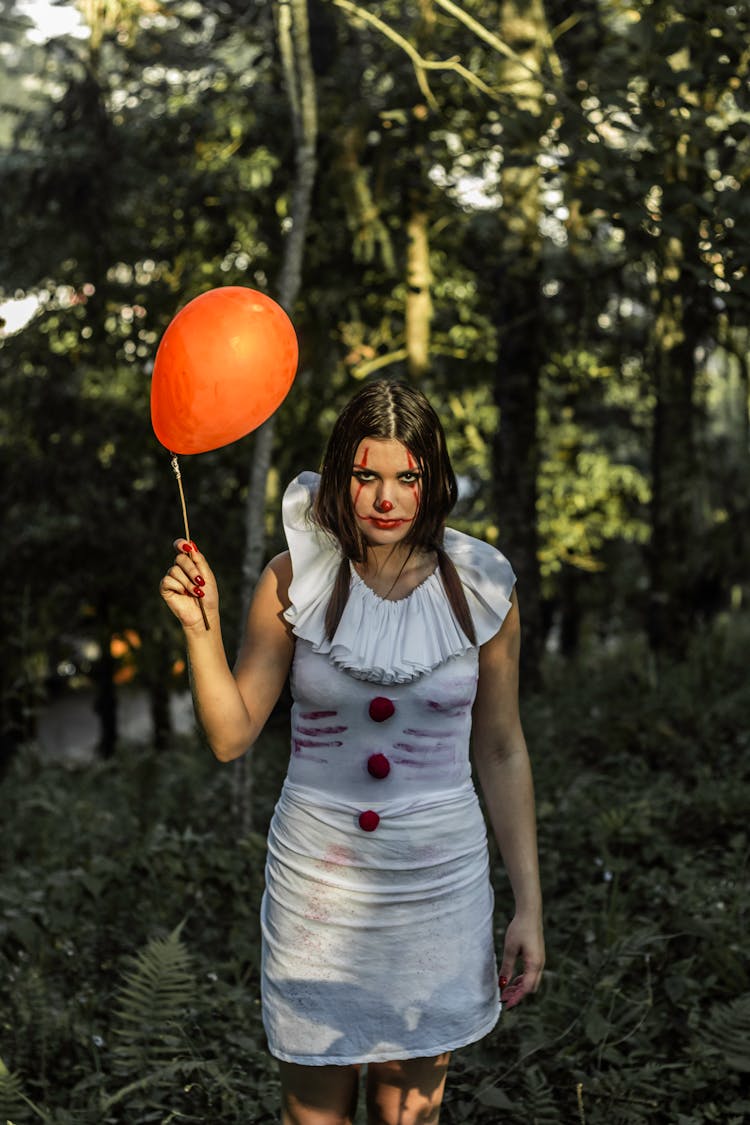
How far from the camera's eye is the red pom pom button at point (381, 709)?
2367 mm

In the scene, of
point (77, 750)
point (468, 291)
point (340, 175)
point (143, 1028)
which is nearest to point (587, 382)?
point (468, 291)

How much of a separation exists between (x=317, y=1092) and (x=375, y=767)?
67 centimetres

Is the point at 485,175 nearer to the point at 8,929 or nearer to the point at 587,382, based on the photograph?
the point at 587,382

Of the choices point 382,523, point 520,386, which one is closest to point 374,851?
point 382,523

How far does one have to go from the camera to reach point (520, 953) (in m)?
2.55

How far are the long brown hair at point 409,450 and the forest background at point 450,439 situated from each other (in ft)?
5.60

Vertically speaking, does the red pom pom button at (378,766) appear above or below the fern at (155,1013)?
above

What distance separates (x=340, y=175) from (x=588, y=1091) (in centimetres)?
586

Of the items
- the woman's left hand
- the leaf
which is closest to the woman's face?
the woman's left hand

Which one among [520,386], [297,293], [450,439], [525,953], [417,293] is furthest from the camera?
[450,439]

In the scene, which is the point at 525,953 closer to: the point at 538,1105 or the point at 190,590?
the point at 190,590

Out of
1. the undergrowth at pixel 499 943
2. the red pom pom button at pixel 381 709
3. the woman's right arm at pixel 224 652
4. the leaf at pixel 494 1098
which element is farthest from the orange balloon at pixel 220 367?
the leaf at pixel 494 1098

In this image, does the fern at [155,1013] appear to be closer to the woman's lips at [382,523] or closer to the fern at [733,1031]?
the fern at [733,1031]

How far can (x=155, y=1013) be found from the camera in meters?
3.80
